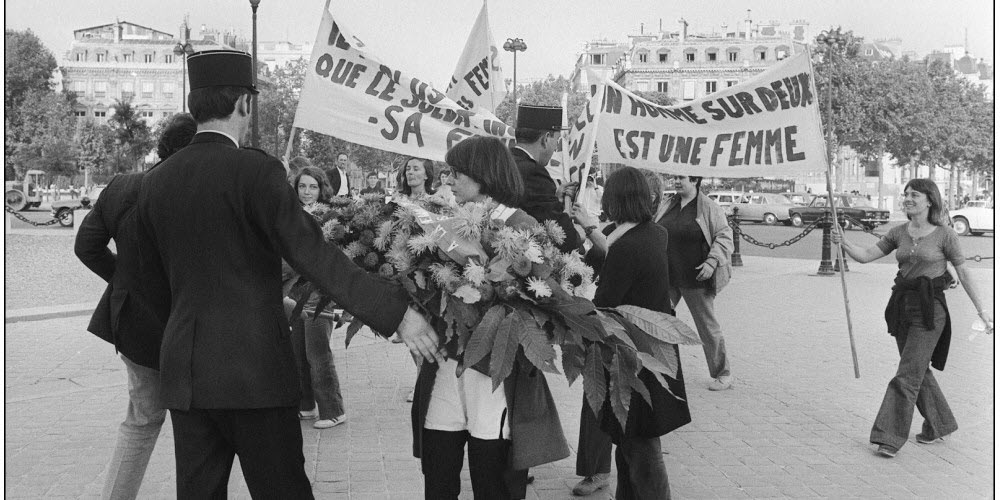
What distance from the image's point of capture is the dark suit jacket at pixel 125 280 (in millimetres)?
3355

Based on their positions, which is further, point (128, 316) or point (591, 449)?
point (591, 449)

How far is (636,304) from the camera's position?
4.50 m

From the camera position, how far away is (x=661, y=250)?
4598mm

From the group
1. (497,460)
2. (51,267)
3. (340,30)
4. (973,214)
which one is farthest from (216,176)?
(973,214)

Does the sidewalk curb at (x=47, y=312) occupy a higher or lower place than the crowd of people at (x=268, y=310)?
lower

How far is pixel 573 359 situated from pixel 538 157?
6.40ft

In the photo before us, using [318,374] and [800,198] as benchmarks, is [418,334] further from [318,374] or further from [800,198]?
[800,198]

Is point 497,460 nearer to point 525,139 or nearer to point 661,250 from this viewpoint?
point 661,250

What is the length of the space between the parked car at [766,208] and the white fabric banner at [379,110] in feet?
124

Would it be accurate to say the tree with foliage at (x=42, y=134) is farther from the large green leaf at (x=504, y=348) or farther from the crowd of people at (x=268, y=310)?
the large green leaf at (x=504, y=348)

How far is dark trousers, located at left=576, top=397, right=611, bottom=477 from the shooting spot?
4828 mm

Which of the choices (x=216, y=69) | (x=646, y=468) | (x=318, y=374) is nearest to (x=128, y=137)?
(x=318, y=374)

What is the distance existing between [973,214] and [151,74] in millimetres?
89711

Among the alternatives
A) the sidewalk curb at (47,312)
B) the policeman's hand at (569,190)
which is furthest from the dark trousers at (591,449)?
the sidewalk curb at (47,312)
